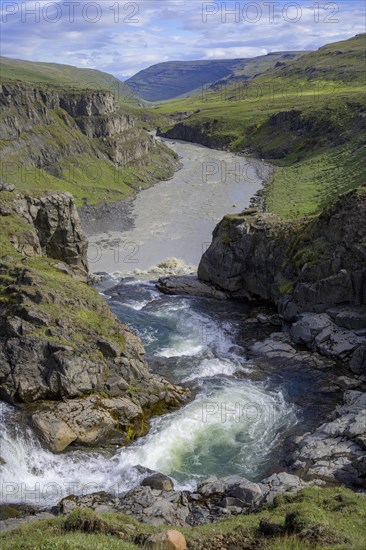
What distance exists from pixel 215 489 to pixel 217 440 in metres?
6.52

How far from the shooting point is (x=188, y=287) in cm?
6644

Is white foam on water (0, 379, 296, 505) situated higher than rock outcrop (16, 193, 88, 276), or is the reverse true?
rock outcrop (16, 193, 88, 276)

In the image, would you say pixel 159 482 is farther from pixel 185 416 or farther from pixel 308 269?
pixel 308 269

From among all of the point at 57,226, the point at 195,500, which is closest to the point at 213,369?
the point at 195,500

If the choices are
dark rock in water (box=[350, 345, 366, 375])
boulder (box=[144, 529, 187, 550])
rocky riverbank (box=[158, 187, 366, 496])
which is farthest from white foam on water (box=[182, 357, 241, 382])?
boulder (box=[144, 529, 187, 550])

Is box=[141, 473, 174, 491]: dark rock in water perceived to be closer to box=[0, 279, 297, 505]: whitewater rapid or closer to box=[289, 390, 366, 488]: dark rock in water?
box=[0, 279, 297, 505]: whitewater rapid

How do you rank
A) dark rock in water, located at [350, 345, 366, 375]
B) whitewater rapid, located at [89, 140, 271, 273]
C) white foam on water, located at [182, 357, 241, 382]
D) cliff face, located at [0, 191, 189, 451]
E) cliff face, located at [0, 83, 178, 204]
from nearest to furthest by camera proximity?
cliff face, located at [0, 191, 189, 451] → dark rock in water, located at [350, 345, 366, 375] → white foam on water, located at [182, 357, 241, 382] → whitewater rapid, located at [89, 140, 271, 273] → cliff face, located at [0, 83, 178, 204]

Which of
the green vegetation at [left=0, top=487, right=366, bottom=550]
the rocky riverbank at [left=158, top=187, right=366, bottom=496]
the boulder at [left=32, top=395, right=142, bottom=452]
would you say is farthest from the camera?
the boulder at [left=32, top=395, right=142, bottom=452]

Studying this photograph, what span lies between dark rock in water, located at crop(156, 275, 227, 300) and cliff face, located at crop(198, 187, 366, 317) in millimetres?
1154

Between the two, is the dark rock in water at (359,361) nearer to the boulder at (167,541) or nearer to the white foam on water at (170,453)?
the white foam on water at (170,453)

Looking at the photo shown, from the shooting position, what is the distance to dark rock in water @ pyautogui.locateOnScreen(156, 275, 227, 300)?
64938 millimetres

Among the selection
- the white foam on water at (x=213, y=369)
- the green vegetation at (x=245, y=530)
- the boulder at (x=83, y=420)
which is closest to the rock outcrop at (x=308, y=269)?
the white foam on water at (x=213, y=369)


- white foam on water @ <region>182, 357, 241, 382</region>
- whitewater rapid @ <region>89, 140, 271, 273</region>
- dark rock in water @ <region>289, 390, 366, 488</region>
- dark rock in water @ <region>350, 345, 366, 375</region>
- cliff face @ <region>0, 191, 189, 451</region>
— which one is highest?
cliff face @ <region>0, 191, 189, 451</region>

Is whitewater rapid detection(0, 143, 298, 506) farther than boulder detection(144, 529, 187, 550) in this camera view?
Yes
